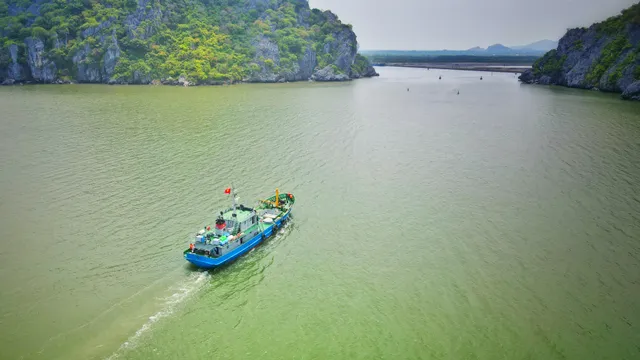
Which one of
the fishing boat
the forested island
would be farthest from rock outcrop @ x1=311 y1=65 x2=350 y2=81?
the fishing boat

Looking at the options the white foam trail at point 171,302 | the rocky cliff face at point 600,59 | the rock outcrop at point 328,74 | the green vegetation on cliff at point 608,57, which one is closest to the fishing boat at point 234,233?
the white foam trail at point 171,302

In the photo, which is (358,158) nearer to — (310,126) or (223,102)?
(310,126)

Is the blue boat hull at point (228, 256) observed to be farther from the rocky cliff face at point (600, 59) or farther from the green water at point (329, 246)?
the rocky cliff face at point (600, 59)

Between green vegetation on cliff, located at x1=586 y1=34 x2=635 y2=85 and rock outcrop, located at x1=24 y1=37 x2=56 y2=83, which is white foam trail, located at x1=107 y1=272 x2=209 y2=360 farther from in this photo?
rock outcrop, located at x1=24 y1=37 x2=56 y2=83

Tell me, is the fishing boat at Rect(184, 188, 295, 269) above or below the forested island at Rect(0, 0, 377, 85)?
below

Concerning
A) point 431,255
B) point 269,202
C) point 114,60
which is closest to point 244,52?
point 114,60

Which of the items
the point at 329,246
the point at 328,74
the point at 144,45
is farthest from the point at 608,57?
the point at 144,45
